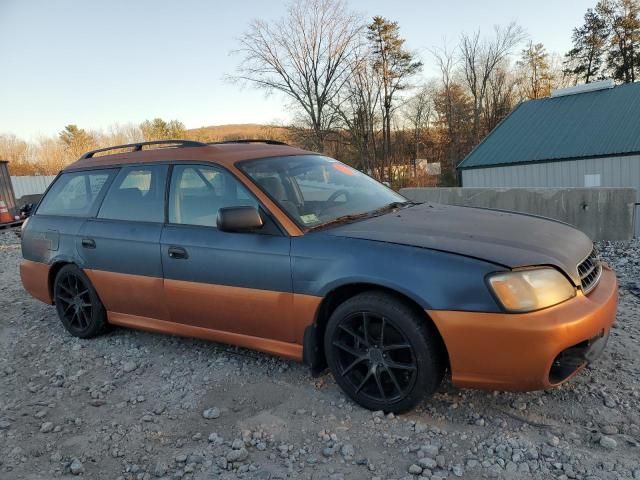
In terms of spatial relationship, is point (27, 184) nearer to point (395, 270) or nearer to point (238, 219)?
point (238, 219)

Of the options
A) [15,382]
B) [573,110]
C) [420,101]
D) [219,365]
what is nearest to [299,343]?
[219,365]

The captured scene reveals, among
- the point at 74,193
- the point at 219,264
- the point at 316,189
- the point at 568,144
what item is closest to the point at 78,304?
the point at 74,193

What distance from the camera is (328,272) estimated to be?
9.28 feet

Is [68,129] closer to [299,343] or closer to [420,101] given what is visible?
[420,101]

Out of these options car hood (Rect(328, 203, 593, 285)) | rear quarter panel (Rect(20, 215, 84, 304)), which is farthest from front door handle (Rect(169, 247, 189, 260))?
rear quarter panel (Rect(20, 215, 84, 304))

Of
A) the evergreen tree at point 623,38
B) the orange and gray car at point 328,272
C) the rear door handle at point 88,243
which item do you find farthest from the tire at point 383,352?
the evergreen tree at point 623,38

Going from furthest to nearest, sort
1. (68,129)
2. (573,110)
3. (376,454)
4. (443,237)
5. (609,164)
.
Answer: (68,129)
(573,110)
(609,164)
(443,237)
(376,454)

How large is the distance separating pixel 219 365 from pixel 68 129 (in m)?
69.2

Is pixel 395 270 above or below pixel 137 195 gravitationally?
below

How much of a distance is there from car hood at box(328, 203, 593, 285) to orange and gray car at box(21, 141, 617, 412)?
0.5 inches

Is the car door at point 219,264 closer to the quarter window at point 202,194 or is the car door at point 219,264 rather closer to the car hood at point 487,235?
the quarter window at point 202,194

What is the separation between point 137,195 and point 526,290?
122 inches

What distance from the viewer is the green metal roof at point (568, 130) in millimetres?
22250

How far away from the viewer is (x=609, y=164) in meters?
22.2
